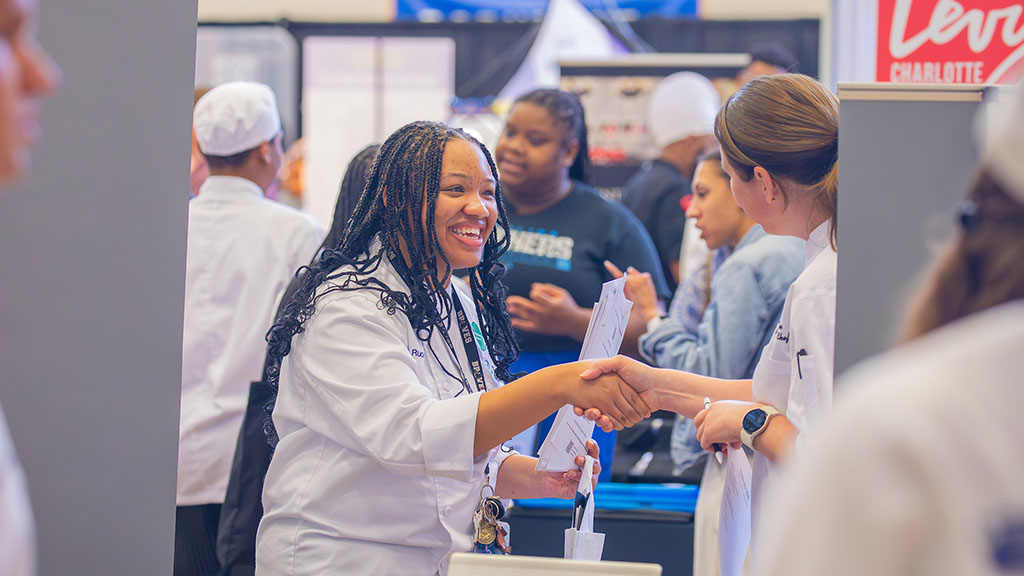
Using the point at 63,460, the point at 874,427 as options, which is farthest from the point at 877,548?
the point at 63,460

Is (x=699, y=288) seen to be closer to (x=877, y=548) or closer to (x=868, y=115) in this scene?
(x=868, y=115)

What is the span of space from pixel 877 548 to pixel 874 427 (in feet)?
0.28

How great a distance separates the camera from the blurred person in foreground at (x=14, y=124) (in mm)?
832

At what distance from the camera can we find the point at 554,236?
10.9 feet

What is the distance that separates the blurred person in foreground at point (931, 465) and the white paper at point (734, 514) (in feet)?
3.66

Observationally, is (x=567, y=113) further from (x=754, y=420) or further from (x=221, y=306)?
(x=754, y=420)

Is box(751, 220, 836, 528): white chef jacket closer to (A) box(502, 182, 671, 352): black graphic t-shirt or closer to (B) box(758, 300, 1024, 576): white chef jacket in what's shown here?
(B) box(758, 300, 1024, 576): white chef jacket

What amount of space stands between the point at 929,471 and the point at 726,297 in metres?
1.97

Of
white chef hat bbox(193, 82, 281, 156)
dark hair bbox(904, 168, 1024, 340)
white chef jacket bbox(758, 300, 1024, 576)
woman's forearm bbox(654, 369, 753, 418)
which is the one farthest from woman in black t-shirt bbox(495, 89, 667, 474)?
white chef jacket bbox(758, 300, 1024, 576)

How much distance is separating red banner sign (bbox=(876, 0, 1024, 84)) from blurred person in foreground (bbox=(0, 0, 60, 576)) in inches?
69.7

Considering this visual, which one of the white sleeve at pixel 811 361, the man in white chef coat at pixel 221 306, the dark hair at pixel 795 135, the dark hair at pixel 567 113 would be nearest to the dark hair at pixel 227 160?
the man in white chef coat at pixel 221 306

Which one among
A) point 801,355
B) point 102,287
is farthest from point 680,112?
point 102,287

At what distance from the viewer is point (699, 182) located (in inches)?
116

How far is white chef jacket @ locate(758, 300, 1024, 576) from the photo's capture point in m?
0.72
